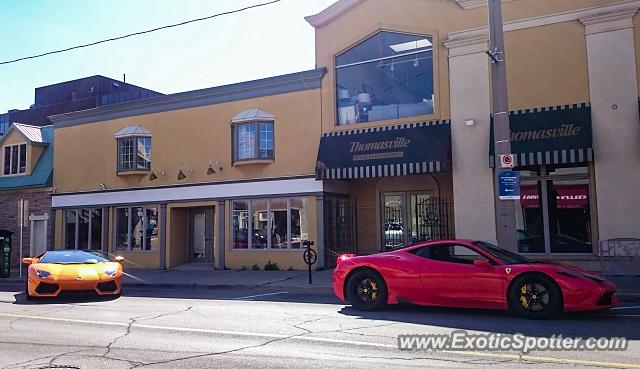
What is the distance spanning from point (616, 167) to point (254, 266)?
10944 millimetres

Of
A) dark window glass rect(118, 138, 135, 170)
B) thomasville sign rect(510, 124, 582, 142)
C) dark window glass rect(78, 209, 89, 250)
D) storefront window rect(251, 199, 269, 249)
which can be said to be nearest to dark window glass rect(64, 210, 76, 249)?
dark window glass rect(78, 209, 89, 250)

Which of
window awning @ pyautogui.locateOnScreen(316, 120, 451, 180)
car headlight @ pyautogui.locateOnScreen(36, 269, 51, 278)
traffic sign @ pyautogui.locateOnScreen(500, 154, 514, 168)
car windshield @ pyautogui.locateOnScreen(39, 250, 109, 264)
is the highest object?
window awning @ pyautogui.locateOnScreen(316, 120, 451, 180)

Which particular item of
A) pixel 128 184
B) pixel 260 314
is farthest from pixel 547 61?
pixel 128 184

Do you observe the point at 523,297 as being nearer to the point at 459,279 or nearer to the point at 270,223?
the point at 459,279

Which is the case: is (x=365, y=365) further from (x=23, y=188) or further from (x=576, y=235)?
(x=23, y=188)

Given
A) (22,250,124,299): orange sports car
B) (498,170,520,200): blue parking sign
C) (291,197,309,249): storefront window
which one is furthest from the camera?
(291,197,309,249): storefront window

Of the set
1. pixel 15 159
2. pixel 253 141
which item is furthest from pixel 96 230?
pixel 253 141

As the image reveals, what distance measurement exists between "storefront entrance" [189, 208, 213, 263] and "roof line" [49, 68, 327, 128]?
400cm

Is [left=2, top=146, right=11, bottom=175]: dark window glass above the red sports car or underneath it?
above

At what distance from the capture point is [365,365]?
573 centimetres

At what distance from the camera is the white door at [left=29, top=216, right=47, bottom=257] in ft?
75.0

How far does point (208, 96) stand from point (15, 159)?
11054mm

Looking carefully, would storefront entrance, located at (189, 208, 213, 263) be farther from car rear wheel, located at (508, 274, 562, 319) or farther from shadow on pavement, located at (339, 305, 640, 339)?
car rear wheel, located at (508, 274, 562, 319)

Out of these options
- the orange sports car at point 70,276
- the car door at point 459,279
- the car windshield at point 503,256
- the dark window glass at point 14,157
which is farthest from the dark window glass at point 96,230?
the car windshield at point 503,256
